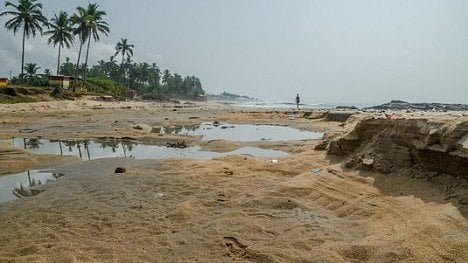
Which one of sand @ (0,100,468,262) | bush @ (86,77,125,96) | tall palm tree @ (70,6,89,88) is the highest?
tall palm tree @ (70,6,89,88)

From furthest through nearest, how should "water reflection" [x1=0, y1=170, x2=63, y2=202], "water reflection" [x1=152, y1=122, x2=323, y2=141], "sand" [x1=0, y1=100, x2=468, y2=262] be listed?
"water reflection" [x1=152, y1=122, x2=323, y2=141], "water reflection" [x1=0, y1=170, x2=63, y2=202], "sand" [x1=0, y1=100, x2=468, y2=262]

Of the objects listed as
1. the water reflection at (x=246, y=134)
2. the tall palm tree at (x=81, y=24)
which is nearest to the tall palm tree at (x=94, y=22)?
the tall palm tree at (x=81, y=24)

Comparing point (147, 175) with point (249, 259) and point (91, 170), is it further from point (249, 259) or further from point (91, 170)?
point (249, 259)

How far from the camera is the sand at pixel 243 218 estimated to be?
14.7 feet

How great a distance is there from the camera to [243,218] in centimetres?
570

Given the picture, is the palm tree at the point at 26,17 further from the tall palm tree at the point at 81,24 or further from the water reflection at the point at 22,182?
the water reflection at the point at 22,182

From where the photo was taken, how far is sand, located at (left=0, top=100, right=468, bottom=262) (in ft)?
14.7

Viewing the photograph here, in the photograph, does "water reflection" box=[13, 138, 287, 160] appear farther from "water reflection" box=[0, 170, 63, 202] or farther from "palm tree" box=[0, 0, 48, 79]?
"palm tree" box=[0, 0, 48, 79]

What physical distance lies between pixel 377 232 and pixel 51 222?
4.78 m

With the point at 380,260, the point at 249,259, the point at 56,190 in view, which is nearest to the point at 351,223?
the point at 380,260

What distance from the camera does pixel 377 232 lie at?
4.96 meters

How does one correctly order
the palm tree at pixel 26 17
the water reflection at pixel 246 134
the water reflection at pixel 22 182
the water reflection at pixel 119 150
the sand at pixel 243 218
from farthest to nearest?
the palm tree at pixel 26 17
the water reflection at pixel 246 134
the water reflection at pixel 119 150
the water reflection at pixel 22 182
the sand at pixel 243 218

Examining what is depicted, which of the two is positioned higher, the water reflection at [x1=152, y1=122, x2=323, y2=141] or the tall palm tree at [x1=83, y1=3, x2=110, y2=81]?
the tall palm tree at [x1=83, y1=3, x2=110, y2=81]

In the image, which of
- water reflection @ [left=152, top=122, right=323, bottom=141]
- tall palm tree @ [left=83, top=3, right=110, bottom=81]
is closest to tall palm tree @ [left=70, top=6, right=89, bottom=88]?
tall palm tree @ [left=83, top=3, right=110, bottom=81]
